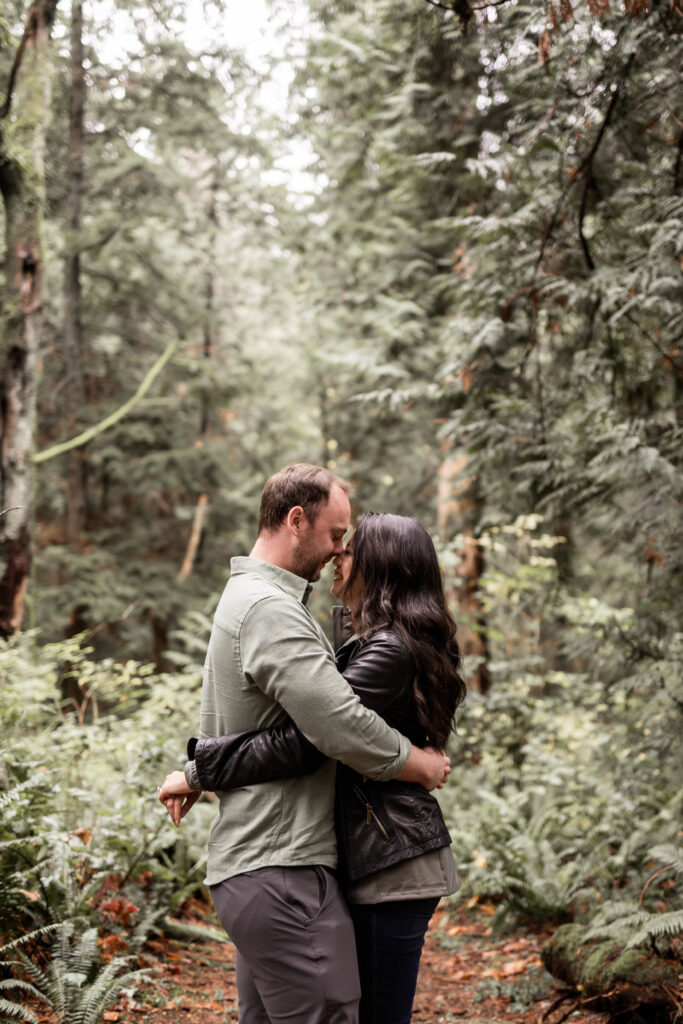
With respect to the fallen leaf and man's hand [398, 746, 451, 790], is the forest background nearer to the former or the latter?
the fallen leaf

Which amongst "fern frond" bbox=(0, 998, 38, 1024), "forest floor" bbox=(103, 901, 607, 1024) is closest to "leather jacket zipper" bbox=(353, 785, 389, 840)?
"fern frond" bbox=(0, 998, 38, 1024)

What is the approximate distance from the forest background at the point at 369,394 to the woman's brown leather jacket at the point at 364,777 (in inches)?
77.0

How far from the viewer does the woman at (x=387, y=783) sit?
88.7 inches

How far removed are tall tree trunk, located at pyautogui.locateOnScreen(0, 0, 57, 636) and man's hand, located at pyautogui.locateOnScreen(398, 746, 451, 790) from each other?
581 centimetres

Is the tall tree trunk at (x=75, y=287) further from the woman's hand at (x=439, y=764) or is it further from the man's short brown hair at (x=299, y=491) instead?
the woman's hand at (x=439, y=764)

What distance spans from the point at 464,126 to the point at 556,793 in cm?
758

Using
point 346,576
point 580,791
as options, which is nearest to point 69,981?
point 346,576

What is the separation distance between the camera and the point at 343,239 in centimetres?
1202

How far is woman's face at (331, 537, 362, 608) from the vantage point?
2.59 meters

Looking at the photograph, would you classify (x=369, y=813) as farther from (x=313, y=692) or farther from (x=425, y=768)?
(x=313, y=692)

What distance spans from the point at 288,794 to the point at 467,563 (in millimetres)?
7908

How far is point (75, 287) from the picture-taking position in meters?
12.8

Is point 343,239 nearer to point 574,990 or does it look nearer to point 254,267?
point 254,267

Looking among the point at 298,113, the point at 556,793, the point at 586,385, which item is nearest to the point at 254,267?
the point at 298,113
